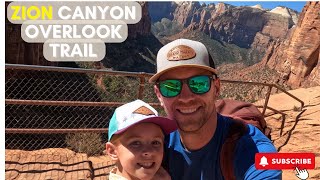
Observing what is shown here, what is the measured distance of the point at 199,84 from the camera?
198cm

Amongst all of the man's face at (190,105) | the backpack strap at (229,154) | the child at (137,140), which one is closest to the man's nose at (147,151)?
the child at (137,140)

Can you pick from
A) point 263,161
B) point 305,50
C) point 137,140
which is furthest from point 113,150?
point 305,50

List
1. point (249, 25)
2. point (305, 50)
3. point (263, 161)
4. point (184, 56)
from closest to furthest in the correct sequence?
point (263, 161) → point (184, 56) → point (305, 50) → point (249, 25)

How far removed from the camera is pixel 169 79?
200 centimetres

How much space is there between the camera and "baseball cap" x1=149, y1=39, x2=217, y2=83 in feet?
6.26

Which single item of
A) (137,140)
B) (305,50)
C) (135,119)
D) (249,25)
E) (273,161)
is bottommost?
(273,161)

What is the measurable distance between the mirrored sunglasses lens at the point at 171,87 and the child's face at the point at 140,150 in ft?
0.69

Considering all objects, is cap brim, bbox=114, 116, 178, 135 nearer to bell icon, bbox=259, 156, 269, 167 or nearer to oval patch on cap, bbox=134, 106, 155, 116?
oval patch on cap, bbox=134, 106, 155, 116

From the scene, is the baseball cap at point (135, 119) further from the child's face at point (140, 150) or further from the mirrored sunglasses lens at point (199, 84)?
the mirrored sunglasses lens at point (199, 84)

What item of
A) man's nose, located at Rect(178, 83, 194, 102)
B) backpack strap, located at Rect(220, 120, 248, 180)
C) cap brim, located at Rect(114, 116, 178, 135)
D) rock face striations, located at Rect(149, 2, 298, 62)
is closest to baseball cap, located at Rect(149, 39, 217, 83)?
man's nose, located at Rect(178, 83, 194, 102)

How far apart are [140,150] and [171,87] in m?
0.40

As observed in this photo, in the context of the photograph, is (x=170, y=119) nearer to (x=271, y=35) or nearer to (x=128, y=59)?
(x=128, y=59)

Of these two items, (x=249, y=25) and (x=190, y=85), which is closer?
(x=190, y=85)

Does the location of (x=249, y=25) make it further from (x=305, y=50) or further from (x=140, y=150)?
(x=140, y=150)
